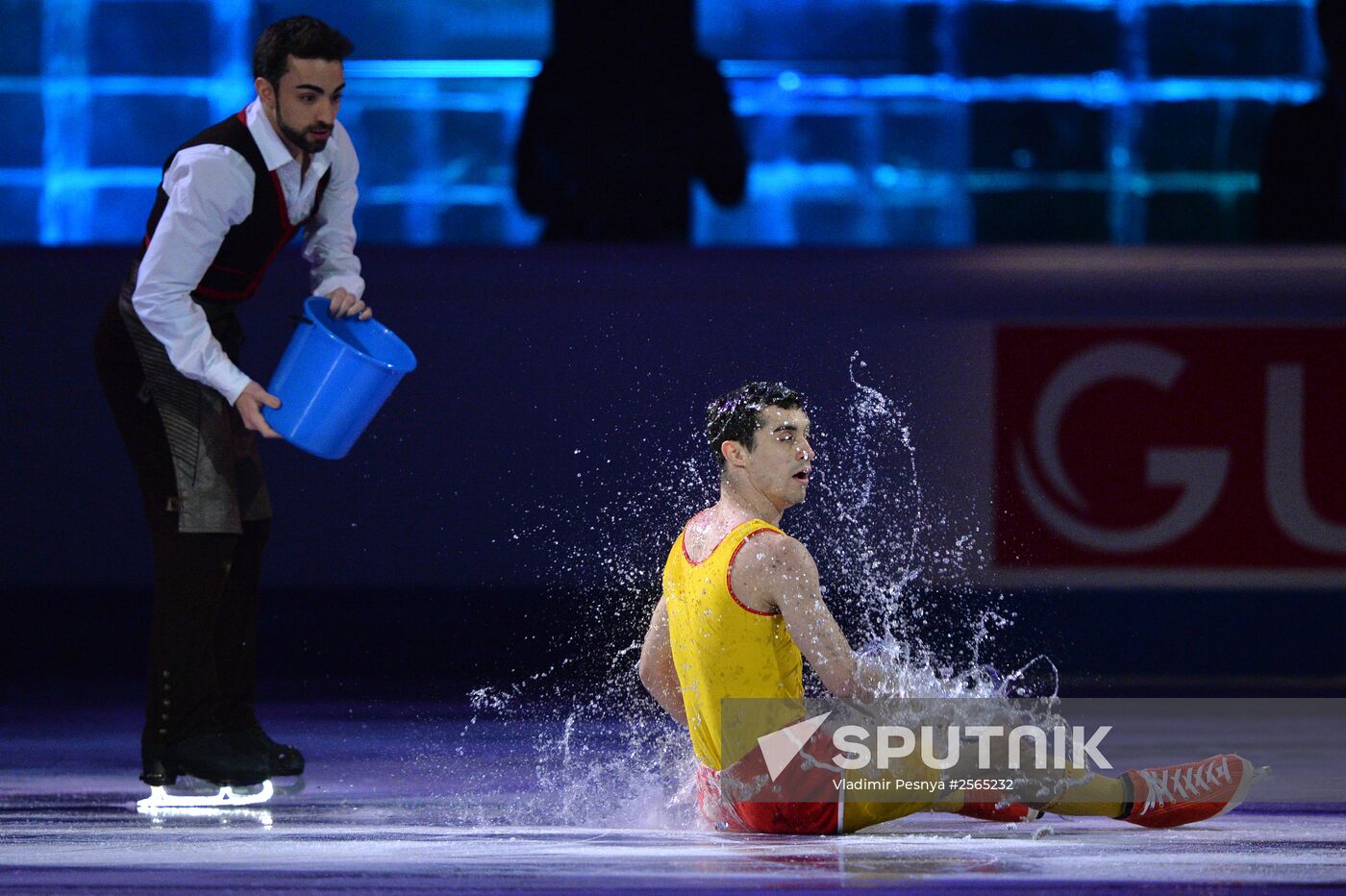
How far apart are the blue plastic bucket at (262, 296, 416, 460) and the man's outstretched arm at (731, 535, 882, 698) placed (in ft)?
3.23

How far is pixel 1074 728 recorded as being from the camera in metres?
5.32

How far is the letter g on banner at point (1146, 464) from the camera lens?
23.0 ft

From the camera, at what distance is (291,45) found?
4.57 m

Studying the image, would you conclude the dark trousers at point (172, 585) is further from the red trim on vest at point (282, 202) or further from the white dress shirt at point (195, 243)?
the red trim on vest at point (282, 202)

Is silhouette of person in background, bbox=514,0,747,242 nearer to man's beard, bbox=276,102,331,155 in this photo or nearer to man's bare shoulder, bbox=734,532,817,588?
man's beard, bbox=276,102,331,155

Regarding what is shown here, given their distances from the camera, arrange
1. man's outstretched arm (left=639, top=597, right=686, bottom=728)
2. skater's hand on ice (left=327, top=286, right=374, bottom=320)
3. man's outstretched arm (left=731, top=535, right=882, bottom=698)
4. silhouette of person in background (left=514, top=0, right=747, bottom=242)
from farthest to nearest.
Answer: silhouette of person in background (left=514, top=0, right=747, bottom=242), skater's hand on ice (left=327, top=286, right=374, bottom=320), man's outstretched arm (left=639, top=597, right=686, bottom=728), man's outstretched arm (left=731, top=535, right=882, bottom=698)

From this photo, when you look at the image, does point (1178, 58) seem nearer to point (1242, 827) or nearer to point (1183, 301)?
point (1183, 301)

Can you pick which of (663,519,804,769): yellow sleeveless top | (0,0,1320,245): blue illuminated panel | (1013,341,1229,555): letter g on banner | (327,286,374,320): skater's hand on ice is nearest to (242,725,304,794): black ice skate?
(327,286,374,320): skater's hand on ice

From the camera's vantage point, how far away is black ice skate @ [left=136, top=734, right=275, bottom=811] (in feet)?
15.2

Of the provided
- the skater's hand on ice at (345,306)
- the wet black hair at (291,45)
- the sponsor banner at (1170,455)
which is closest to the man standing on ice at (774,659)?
the skater's hand on ice at (345,306)

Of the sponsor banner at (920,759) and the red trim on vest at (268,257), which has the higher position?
the red trim on vest at (268,257)

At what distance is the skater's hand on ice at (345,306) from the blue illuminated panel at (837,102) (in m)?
3.16

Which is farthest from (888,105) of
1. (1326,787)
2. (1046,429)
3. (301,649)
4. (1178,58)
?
(1326,787)

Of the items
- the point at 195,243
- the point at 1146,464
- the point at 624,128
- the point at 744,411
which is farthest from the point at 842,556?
the point at 195,243
